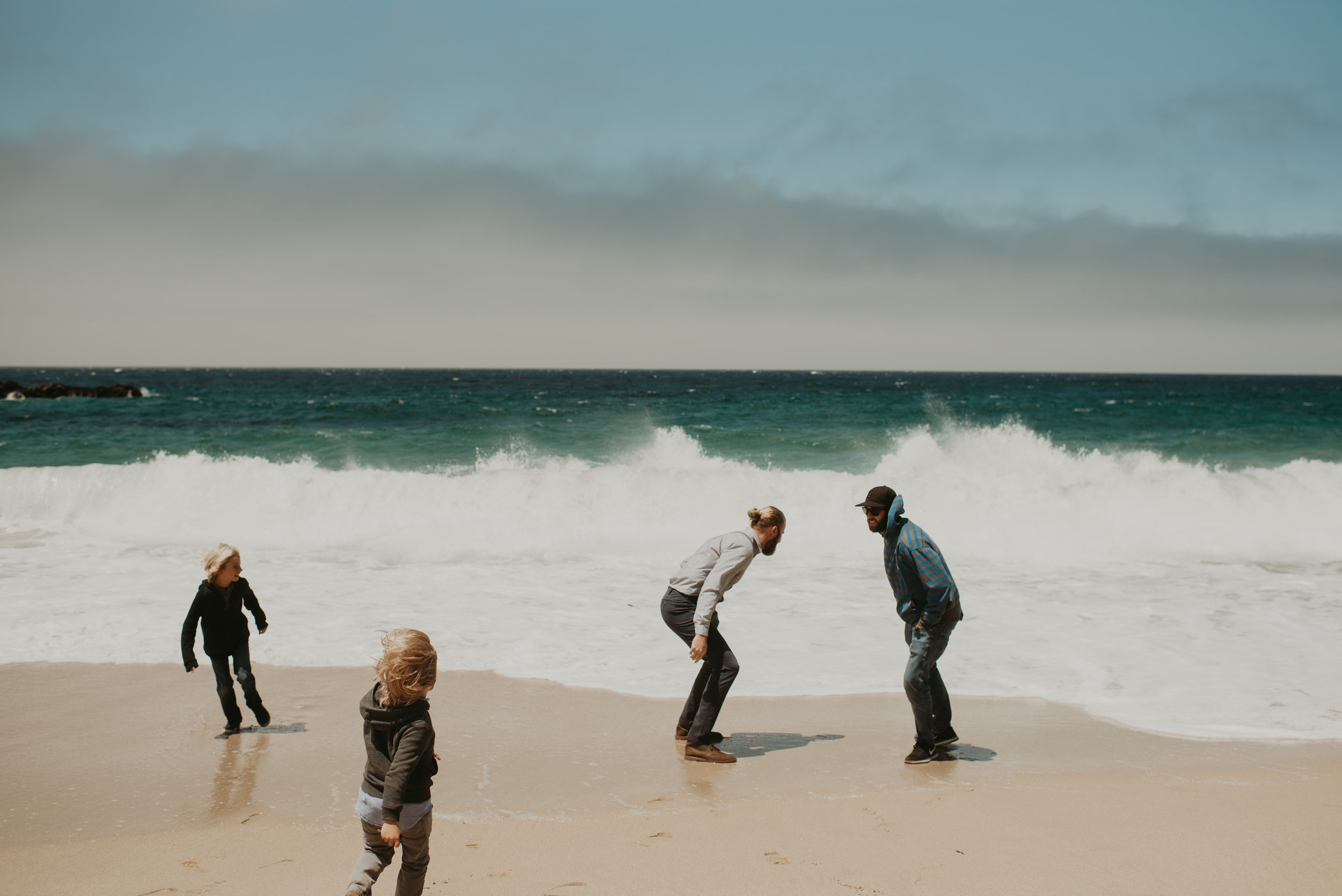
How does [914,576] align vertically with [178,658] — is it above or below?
above

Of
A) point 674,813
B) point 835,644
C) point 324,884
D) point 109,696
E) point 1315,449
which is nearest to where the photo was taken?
point 324,884

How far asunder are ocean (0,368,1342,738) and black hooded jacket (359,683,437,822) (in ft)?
12.7

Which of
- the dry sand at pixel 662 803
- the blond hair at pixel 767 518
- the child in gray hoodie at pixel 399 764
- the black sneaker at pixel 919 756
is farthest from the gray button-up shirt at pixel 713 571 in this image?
the child in gray hoodie at pixel 399 764

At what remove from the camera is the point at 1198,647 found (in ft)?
26.0

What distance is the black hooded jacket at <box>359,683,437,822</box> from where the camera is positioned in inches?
117

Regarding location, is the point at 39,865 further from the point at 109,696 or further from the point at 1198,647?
the point at 1198,647

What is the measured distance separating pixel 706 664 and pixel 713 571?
2.15 feet

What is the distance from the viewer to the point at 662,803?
4.62 meters

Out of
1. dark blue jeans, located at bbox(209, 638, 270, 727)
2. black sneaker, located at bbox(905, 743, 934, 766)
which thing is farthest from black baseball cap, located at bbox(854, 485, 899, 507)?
dark blue jeans, located at bbox(209, 638, 270, 727)

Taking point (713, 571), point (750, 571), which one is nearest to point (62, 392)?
point (750, 571)

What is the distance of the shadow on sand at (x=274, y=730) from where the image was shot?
18.4 feet

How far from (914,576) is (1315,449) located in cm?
2984

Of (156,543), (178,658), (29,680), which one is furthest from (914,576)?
(156,543)

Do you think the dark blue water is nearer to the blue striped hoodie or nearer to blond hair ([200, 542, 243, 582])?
blond hair ([200, 542, 243, 582])
